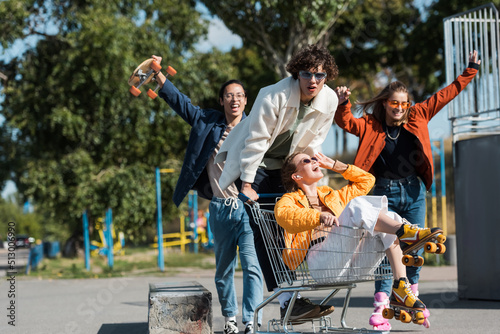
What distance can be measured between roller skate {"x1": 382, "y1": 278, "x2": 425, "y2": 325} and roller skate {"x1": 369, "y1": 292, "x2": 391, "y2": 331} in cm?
98

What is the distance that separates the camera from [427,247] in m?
3.87

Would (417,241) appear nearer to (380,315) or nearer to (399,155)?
(380,315)

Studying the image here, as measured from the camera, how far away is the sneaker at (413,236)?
3.93 metres

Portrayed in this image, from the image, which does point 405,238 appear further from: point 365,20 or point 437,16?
point 365,20

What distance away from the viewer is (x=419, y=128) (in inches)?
223

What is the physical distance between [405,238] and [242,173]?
1257 mm

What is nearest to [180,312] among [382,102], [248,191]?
[248,191]

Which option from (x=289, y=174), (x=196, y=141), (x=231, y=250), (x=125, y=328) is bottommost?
(x=125, y=328)

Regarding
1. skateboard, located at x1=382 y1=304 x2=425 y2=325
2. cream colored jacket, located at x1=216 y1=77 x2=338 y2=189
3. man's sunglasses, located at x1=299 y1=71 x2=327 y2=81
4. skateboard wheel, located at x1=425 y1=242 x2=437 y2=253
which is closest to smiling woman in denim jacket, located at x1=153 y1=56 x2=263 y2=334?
cream colored jacket, located at x1=216 y1=77 x2=338 y2=189

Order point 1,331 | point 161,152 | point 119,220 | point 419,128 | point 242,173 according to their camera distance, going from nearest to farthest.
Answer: point 242,173
point 419,128
point 1,331
point 119,220
point 161,152

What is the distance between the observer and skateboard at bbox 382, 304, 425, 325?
410cm

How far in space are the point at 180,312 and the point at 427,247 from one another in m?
2.09

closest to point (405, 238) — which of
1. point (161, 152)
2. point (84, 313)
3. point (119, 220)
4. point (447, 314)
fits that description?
point (447, 314)

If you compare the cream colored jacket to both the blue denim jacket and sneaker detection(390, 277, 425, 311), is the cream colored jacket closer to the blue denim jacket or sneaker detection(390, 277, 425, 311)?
the blue denim jacket
